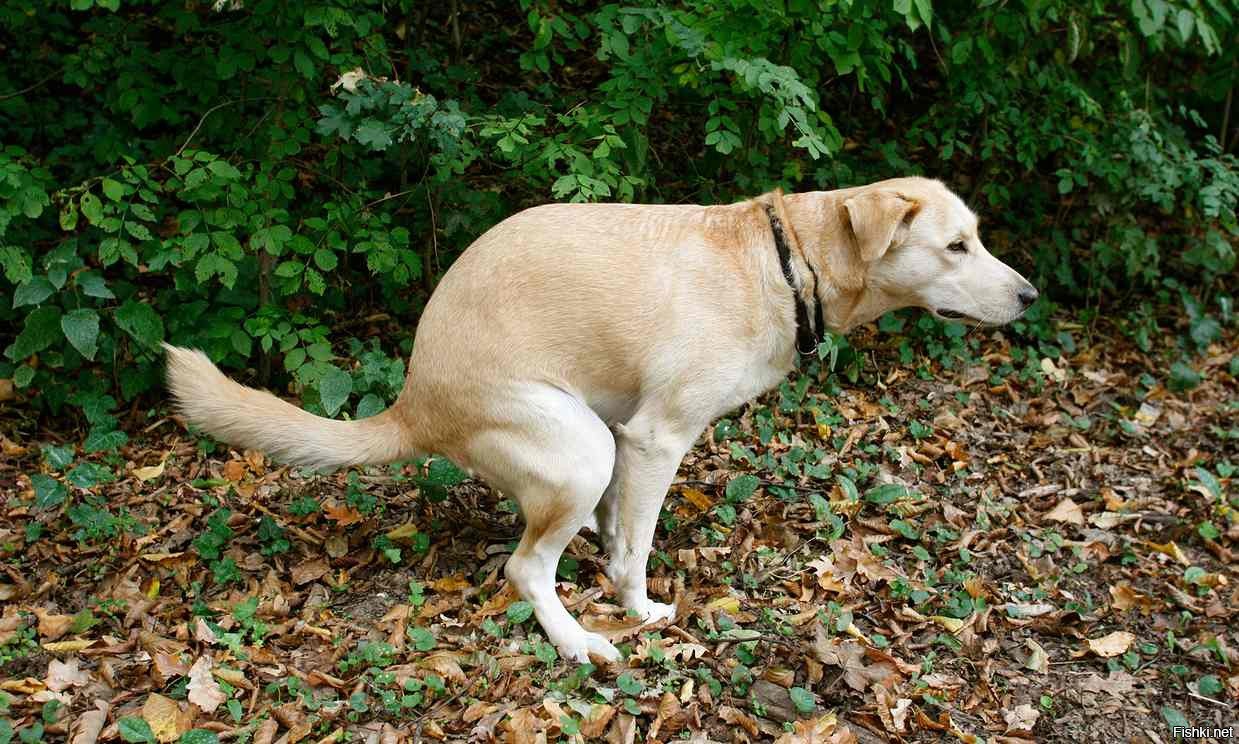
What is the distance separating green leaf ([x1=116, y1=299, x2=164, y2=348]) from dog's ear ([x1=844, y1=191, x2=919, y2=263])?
10.7 feet

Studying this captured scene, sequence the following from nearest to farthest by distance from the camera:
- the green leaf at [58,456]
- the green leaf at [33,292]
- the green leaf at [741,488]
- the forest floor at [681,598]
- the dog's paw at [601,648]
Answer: the forest floor at [681,598] < the dog's paw at [601,648] < the green leaf at [58,456] < the green leaf at [33,292] < the green leaf at [741,488]

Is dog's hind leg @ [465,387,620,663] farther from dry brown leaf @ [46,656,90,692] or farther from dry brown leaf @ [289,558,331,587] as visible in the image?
dry brown leaf @ [46,656,90,692]

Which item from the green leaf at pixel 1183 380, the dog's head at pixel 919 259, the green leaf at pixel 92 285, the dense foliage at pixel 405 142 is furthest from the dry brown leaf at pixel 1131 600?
the green leaf at pixel 92 285

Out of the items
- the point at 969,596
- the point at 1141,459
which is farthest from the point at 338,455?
the point at 1141,459

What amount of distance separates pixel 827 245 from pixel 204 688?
2669 millimetres

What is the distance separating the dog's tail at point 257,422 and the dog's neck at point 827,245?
1768mm

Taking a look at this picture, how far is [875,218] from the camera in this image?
149 inches

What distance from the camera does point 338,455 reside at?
3854 mm

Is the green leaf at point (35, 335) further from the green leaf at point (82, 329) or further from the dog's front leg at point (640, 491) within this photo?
the dog's front leg at point (640, 491)

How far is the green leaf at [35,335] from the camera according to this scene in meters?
4.84

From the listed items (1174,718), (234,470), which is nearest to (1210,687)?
(1174,718)

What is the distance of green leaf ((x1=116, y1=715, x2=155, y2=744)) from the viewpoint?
10.3 feet

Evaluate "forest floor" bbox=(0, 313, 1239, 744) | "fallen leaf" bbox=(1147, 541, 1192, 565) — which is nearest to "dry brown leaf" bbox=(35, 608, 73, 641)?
"forest floor" bbox=(0, 313, 1239, 744)

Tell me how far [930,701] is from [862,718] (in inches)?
13.0
